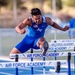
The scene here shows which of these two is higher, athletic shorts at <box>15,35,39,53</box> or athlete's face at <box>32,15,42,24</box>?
athlete's face at <box>32,15,42,24</box>

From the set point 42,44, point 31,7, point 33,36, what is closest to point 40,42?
point 42,44

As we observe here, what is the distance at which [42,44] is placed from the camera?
22.0ft

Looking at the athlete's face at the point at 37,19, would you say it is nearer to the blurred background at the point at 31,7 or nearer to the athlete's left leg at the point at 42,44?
the athlete's left leg at the point at 42,44

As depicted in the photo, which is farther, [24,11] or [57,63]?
[24,11]

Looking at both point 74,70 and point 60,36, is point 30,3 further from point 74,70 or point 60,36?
point 74,70

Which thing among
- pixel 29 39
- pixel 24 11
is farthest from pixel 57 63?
pixel 24 11

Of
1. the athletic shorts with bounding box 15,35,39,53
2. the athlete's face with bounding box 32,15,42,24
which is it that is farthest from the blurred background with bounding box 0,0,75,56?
the athlete's face with bounding box 32,15,42,24

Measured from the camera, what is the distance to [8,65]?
492 cm

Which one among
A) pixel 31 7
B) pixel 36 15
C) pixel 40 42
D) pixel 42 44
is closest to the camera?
pixel 42 44

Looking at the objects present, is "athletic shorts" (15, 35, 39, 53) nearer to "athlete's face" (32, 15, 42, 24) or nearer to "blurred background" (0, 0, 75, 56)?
"athlete's face" (32, 15, 42, 24)

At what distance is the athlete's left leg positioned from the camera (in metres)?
6.48

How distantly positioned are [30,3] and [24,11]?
1.80 m

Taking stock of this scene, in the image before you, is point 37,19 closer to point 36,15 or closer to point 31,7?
point 36,15

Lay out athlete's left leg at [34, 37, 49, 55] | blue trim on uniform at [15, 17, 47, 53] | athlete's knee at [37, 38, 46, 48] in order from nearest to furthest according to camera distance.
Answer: athlete's left leg at [34, 37, 49, 55] → athlete's knee at [37, 38, 46, 48] → blue trim on uniform at [15, 17, 47, 53]
